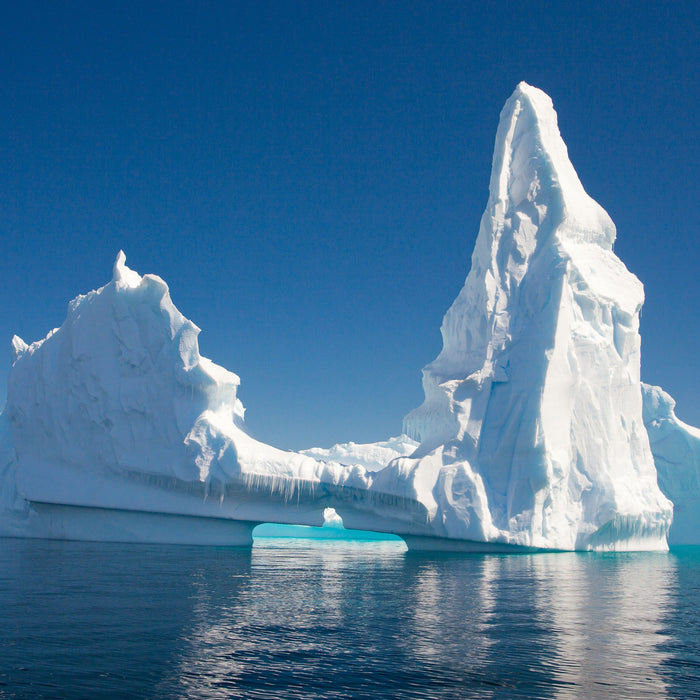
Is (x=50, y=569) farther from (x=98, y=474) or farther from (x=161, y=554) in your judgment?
(x=98, y=474)

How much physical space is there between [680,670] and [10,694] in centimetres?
602

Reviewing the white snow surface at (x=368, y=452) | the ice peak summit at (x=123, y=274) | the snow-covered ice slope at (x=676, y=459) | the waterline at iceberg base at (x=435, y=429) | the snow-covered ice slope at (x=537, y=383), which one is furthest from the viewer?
the white snow surface at (x=368, y=452)

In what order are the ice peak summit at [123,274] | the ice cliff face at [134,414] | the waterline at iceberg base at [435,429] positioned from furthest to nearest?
the ice peak summit at [123,274] < the ice cliff face at [134,414] < the waterline at iceberg base at [435,429]

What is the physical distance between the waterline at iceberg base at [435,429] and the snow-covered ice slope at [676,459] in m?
9.71

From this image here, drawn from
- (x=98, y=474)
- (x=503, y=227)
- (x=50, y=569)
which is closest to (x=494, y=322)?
(x=503, y=227)

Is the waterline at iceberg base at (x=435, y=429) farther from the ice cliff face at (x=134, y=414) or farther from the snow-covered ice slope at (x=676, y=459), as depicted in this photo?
the snow-covered ice slope at (x=676, y=459)

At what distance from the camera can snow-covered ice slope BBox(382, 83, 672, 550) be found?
67.5ft

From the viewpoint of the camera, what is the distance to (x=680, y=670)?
21.5 ft

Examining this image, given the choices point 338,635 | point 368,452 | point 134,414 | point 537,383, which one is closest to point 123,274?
point 134,414

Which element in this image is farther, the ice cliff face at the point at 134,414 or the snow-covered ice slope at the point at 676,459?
the snow-covered ice slope at the point at 676,459

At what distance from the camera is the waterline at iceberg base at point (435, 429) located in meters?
20.9

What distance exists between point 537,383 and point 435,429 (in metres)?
4.25

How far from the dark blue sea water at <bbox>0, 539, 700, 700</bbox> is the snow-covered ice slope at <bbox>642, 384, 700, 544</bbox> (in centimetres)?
2048

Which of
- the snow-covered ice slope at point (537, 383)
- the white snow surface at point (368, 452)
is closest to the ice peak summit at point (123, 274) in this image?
the snow-covered ice slope at point (537, 383)
